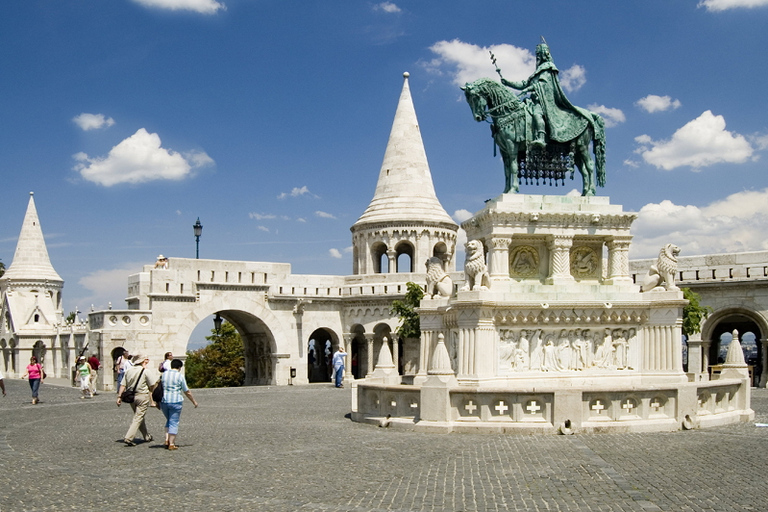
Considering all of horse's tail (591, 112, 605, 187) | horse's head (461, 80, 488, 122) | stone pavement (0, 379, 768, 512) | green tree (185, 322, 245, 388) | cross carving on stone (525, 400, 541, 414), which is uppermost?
horse's head (461, 80, 488, 122)

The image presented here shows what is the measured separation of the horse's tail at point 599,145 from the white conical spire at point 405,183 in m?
19.7

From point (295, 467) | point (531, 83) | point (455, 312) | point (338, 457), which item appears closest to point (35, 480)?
point (295, 467)

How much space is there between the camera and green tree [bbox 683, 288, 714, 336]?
1011 inches

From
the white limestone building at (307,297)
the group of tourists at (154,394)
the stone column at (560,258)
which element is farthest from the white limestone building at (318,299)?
the group of tourists at (154,394)

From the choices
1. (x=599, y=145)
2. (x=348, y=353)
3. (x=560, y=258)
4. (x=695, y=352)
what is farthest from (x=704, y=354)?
(x=560, y=258)

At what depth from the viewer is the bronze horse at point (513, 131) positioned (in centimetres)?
1574

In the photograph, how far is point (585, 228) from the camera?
15.4 metres

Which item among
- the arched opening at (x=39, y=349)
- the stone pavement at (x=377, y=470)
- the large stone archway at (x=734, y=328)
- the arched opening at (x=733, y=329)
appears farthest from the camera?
the arched opening at (x=39, y=349)

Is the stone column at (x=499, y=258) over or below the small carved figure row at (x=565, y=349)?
over

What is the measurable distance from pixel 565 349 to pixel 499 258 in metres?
1.99

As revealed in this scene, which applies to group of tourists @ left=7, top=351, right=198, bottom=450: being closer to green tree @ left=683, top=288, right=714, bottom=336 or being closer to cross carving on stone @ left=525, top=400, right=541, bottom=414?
cross carving on stone @ left=525, top=400, right=541, bottom=414

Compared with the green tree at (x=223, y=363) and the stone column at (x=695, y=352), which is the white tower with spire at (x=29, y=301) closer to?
the green tree at (x=223, y=363)

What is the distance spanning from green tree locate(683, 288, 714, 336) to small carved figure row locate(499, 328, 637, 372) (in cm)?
1172

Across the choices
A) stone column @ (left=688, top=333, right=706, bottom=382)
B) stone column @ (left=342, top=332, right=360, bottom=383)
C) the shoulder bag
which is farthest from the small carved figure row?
stone column @ (left=342, top=332, right=360, bottom=383)
